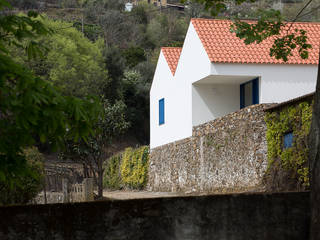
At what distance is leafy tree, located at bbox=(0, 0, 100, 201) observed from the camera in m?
4.44

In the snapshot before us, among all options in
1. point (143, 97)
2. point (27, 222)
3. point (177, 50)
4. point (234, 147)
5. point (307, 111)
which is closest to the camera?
point (27, 222)

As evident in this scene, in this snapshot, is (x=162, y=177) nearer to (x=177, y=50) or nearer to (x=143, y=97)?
(x=177, y=50)

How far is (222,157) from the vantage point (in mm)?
20516

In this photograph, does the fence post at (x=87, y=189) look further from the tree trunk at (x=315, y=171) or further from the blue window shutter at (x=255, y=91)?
the tree trunk at (x=315, y=171)

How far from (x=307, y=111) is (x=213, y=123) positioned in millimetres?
7502

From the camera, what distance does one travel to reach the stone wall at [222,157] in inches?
692

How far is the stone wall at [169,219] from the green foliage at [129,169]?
2340cm

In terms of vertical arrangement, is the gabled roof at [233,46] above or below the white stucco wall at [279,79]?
above

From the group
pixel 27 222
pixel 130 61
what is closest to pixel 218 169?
pixel 27 222

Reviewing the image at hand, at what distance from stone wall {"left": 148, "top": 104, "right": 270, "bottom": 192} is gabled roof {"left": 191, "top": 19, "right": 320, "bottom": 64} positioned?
3.10 meters

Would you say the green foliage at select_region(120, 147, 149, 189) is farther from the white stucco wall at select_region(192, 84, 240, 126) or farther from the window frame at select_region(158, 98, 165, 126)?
the white stucco wall at select_region(192, 84, 240, 126)

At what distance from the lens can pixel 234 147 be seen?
63.7ft

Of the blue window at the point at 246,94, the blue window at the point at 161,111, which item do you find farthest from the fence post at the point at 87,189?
the blue window at the point at 161,111

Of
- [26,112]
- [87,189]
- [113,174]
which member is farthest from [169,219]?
[113,174]
